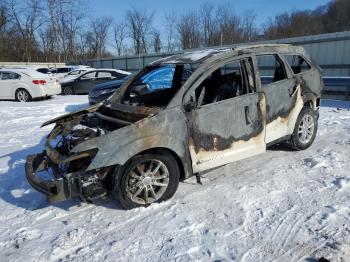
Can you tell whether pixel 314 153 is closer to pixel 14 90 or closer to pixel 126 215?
pixel 126 215

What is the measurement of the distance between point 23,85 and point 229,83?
12.7 metres

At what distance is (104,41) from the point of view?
56.8 meters

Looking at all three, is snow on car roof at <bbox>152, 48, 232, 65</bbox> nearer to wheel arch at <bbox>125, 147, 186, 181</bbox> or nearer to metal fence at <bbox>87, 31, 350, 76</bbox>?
wheel arch at <bbox>125, 147, 186, 181</bbox>

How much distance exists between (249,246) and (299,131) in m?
3.09

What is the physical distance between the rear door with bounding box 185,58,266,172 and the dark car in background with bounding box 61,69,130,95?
13358 mm

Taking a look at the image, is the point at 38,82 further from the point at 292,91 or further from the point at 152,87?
the point at 292,91

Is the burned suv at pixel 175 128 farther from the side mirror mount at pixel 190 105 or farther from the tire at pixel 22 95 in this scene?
the tire at pixel 22 95

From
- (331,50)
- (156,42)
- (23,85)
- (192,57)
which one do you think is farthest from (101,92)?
(156,42)

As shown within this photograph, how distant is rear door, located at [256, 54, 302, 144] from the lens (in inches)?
208

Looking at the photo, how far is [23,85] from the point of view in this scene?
15484 millimetres

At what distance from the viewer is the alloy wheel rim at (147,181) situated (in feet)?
13.9

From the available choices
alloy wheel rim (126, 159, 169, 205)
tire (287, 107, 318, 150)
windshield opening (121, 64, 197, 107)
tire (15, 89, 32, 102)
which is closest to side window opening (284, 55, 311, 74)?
tire (287, 107, 318, 150)

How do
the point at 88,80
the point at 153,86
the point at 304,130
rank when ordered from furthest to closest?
1. the point at 88,80
2. the point at 153,86
3. the point at 304,130

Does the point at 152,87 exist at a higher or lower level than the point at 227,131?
higher
